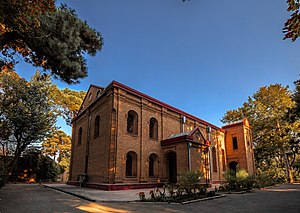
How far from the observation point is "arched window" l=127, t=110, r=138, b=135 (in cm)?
1615

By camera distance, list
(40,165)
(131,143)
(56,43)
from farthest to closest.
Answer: (40,165), (131,143), (56,43)

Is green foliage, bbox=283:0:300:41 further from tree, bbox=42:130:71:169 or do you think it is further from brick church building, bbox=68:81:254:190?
tree, bbox=42:130:71:169

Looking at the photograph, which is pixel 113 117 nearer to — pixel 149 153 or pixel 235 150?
pixel 149 153

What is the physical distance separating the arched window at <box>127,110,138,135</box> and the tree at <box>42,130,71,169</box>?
15.4 m

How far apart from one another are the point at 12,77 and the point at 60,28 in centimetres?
1704

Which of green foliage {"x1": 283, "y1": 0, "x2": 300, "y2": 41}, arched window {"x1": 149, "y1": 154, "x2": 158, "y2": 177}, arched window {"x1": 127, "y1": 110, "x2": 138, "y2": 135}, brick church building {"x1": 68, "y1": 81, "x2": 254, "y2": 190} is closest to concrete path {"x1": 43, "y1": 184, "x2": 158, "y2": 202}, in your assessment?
brick church building {"x1": 68, "y1": 81, "x2": 254, "y2": 190}

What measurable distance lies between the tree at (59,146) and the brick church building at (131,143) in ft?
27.9

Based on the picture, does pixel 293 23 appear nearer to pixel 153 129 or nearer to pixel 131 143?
pixel 131 143

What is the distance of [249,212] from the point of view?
6.57m

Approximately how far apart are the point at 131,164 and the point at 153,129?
3.96 m

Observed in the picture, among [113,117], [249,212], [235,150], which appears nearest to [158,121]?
[113,117]

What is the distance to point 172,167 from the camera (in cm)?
1803

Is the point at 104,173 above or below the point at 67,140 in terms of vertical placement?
below

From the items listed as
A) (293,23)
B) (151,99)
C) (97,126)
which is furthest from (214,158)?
(293,23)
